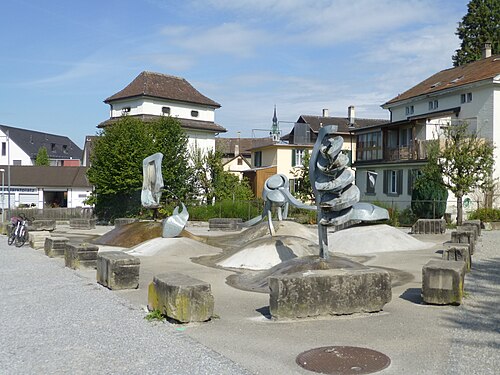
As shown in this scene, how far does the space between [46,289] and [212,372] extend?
280 inches

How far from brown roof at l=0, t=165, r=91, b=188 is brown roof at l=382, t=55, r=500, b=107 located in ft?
101

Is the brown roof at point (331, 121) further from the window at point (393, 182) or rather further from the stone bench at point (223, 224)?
the stone bench at point (223, 224)

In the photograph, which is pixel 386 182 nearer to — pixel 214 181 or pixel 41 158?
pixel 214 181

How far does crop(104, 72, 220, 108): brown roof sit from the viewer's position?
1989 inches

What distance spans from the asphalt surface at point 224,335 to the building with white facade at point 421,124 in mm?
26996

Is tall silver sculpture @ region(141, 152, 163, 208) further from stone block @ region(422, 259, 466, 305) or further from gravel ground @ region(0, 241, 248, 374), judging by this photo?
stone block @ region(422, 259, 466, 305)

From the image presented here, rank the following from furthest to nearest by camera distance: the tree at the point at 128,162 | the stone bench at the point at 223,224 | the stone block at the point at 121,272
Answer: the tree at the point at 128,162 < the stone bench at the point at 223,224 < the stone block at the point at 121,272

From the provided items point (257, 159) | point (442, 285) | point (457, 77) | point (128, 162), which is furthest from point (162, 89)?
point (442, 285)

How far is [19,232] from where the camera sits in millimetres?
23016

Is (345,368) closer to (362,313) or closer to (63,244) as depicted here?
(362,313)

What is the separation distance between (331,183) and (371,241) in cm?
1010

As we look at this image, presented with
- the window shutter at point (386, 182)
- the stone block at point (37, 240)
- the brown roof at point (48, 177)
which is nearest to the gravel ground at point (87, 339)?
the stone block at point (37, 240)

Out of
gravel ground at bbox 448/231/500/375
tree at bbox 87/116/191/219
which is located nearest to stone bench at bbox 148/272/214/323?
gravel ground at bbox 448/231/500/375

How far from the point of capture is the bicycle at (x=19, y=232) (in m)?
23.0
